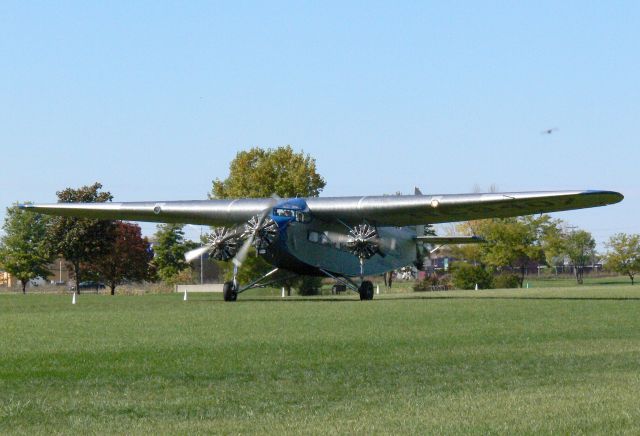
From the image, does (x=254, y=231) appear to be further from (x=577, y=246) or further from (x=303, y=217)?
(x=577, y=246)

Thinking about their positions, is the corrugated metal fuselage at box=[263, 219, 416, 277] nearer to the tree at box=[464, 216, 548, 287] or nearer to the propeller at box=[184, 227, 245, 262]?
the propeller at box=[184, 227, 245, 262]

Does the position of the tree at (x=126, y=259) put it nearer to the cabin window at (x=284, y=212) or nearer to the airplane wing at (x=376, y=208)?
the airplane wing at (x=376, y=208)

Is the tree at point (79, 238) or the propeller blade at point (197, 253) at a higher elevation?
the tree at point (79, 238)

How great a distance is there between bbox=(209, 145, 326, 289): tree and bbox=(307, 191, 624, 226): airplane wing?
27373mm

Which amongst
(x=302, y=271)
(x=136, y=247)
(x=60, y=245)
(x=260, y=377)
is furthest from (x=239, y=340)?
(x=136, y=247)

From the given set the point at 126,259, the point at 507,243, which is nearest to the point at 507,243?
the point at 507,243

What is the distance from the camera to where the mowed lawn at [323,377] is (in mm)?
9828

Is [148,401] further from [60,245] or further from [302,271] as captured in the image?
[60,245]

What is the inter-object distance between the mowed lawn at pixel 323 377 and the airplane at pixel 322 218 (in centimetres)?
1435

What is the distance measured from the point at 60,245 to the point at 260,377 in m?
60.6

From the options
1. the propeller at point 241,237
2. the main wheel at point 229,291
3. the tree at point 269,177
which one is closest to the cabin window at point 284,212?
the propeller at point 241,237

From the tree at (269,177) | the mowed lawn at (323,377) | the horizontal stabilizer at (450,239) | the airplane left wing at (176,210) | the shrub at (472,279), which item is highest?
the tree at (269,177)

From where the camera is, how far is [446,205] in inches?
1523

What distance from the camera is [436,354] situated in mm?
16188
